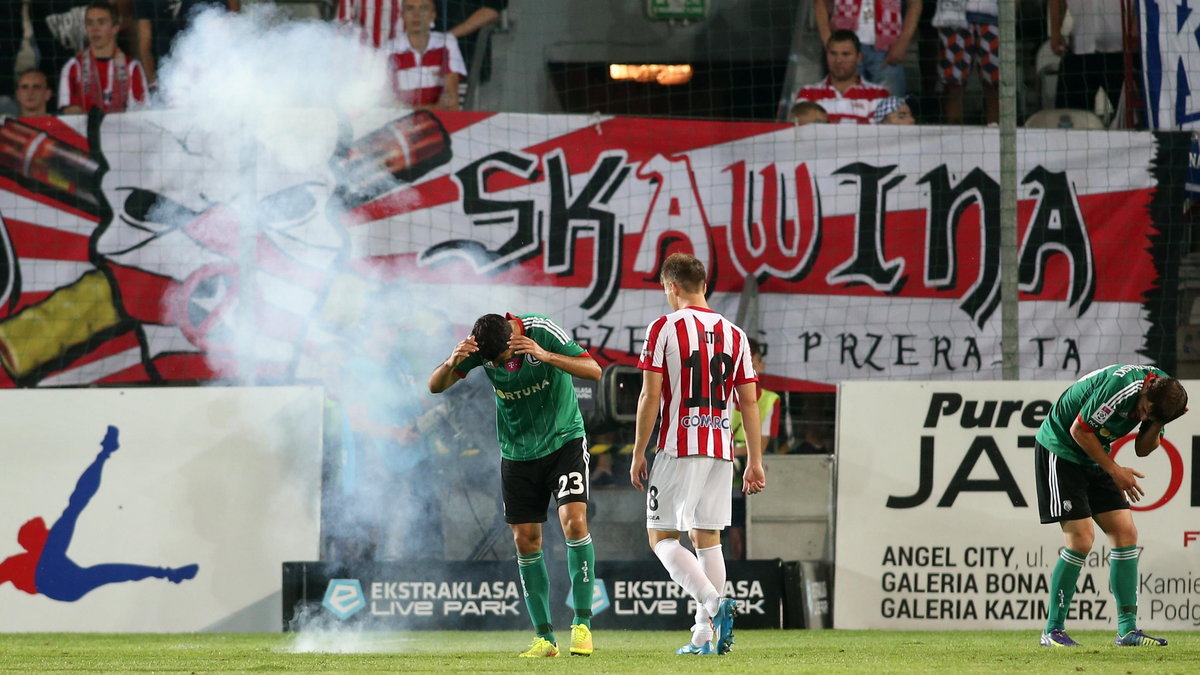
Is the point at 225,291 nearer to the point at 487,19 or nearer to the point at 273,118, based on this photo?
the point at 273,118

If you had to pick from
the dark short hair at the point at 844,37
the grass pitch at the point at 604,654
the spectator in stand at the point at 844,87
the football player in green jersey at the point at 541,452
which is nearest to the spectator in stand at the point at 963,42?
the spectator in stand at the point at 844,87

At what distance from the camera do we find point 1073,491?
7723 millimetres

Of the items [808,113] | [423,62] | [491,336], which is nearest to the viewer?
[491,336]

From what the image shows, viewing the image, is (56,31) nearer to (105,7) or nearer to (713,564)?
(105,7)

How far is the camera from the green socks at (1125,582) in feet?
25.3

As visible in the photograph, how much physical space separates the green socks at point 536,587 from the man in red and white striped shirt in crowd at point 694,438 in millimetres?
579

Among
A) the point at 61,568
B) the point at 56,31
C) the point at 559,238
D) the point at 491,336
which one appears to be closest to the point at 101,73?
the point at 56,31

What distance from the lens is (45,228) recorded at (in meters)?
11.3

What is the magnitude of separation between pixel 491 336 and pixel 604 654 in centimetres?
167

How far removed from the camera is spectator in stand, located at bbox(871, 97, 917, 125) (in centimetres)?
1220

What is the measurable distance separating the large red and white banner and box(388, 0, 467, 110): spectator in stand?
934 millimetres

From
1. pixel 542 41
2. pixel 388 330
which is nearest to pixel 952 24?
pixel 542 41

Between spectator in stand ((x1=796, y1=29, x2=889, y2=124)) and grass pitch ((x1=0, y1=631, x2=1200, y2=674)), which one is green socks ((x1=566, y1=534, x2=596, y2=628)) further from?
spectator in stand ((x1=796, y1=29, x2=889, y2=124))

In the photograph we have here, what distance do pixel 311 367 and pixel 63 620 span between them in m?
2.50
